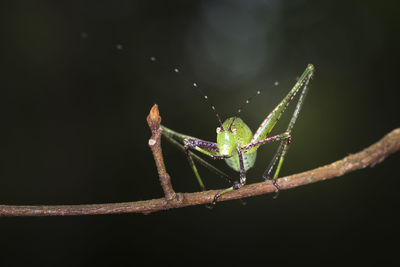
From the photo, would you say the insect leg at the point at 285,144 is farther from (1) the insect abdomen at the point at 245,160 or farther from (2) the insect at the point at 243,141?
(1) the insect abdomen at the point at 245,160

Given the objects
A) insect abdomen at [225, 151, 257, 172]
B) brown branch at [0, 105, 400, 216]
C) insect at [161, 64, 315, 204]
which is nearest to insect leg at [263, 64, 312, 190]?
insect at [161, 64, 315, 204]

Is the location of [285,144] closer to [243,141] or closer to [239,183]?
[243,141]

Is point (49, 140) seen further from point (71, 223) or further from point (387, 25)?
point (387, 25)

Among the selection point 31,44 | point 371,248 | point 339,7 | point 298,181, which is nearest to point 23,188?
point 31,44

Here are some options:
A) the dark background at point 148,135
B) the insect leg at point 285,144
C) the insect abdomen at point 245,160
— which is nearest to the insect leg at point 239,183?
the insect abdomen at point 245,160

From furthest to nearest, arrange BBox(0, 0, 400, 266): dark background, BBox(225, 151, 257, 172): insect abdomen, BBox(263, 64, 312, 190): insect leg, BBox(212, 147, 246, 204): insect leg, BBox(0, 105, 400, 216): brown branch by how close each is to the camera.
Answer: BBox(0, 0, 400, 266): dark background, BBox(225, 151, 257, 172): insect abdomen, BBox(263, 64, 312, 190): insect leg, BBox(212, 147, 246, 204): insect leg, BBox(0, 105, 400, 216): brown branch

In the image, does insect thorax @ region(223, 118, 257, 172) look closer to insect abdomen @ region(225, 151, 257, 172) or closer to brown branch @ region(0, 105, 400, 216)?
insect abdomen @ region(225, 151, 257, 172)
